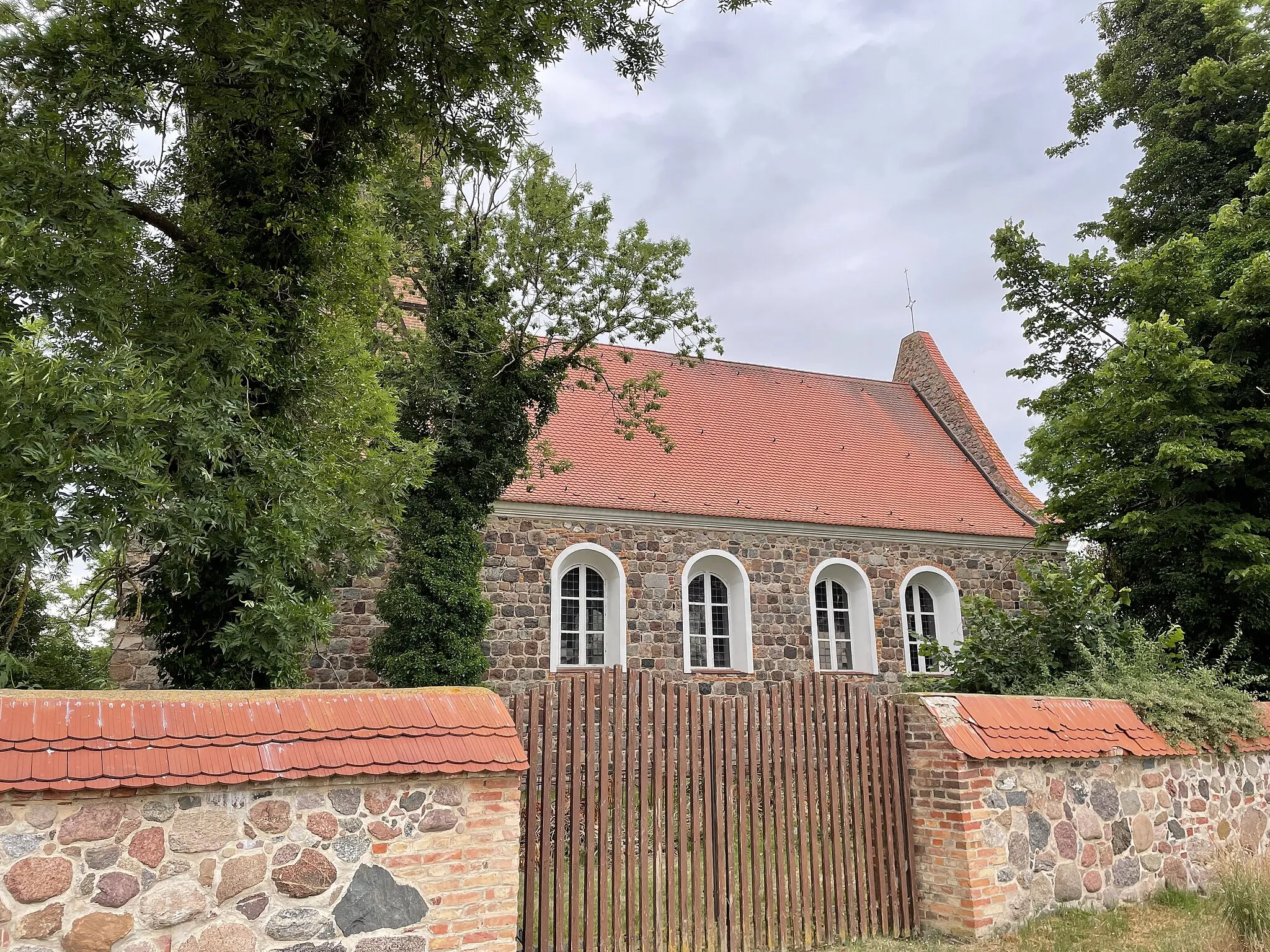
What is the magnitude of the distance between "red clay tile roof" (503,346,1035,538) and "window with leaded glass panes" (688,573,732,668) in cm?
143

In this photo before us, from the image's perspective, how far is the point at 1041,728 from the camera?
23.1 ft

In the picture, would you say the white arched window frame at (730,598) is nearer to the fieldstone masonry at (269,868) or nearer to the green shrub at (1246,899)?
the green shrub at (1246,899)

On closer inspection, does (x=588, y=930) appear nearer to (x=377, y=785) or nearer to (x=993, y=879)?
(x=377, y=785)

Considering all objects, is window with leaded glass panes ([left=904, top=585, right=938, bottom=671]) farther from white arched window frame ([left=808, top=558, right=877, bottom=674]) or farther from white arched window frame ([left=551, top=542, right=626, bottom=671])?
white arched window frame ([left=551, top=542, right=626, bottom=671])

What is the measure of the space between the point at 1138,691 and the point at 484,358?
8.48m

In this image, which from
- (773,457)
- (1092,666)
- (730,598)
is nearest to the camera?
(1092,666)

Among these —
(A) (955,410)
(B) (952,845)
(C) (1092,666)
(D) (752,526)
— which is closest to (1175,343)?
(C) (1092,666)

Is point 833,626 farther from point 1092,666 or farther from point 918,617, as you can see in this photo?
point 1092,666

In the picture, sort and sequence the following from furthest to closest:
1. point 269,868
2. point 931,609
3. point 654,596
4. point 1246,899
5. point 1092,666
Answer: point 931,609, point 654,596, point 1092,666, point 1246,899, point 269,868

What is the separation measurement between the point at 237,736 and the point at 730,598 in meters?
12.8

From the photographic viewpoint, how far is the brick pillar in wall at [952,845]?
6.29m

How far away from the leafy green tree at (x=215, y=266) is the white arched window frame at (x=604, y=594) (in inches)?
289

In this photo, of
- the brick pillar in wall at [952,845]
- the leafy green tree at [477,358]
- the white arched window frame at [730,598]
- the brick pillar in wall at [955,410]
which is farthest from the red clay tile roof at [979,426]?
the brick pillar in wall at [952,845]

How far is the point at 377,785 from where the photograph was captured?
4391 millimetres
